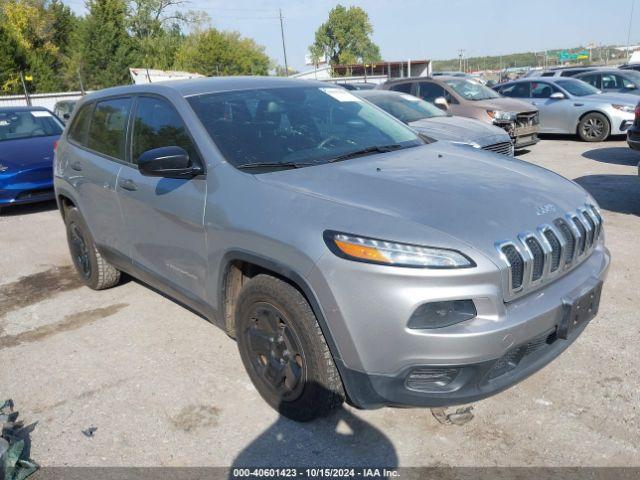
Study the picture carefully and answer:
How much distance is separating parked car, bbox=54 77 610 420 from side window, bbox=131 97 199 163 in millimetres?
15

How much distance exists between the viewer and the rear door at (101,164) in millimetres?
4012

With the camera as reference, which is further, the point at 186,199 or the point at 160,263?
the point at 160,263

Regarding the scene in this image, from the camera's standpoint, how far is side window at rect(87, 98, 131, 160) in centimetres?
402

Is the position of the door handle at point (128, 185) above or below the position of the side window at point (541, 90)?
above

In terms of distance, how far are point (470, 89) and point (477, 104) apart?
0.89 m

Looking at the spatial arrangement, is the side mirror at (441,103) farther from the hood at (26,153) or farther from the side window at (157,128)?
the side window at (157,128)

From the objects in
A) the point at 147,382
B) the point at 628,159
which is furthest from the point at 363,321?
the point at 628,159

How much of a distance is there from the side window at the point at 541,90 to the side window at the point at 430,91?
3135 mm

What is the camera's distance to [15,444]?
8.84ft

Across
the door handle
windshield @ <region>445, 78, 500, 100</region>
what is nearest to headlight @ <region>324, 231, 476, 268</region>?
the door handle

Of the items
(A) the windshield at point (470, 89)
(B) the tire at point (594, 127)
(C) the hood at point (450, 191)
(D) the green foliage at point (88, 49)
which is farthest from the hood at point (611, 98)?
(D) the green foliage at point (88, 49)

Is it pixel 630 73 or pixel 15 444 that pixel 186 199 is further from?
pixel 630 73

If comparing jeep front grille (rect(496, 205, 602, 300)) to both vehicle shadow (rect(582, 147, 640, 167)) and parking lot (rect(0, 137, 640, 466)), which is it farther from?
vehicle shadow (rect(582, 147, 640, 167))

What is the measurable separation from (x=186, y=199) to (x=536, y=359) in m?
2.01
